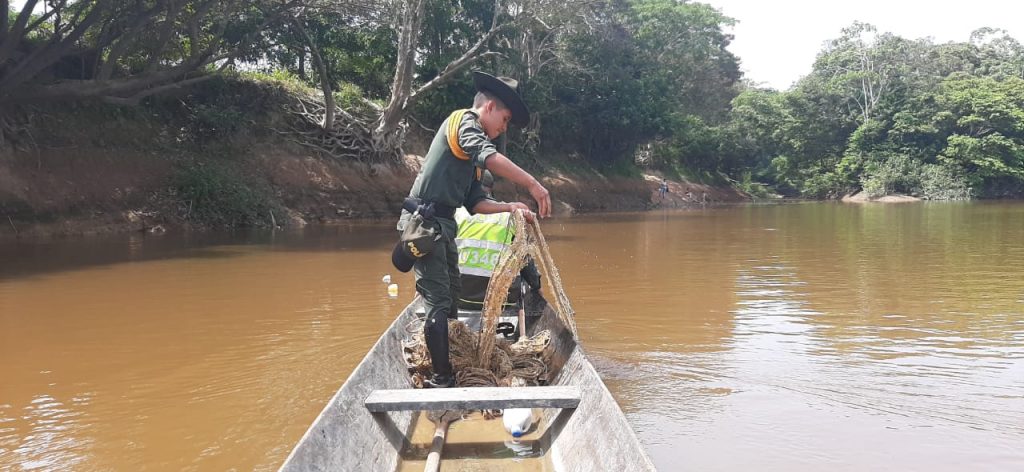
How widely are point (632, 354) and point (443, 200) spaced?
2.44 meters

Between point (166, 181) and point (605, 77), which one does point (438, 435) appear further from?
point (605, 77)

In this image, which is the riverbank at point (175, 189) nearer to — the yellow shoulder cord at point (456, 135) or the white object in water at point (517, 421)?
the yellow shoulder cord at point (456, 135)

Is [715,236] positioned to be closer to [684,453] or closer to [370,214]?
[370,214]

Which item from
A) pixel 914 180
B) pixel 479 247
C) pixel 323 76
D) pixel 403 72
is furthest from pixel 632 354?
pixel 914 180

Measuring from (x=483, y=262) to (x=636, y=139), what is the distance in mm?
30352

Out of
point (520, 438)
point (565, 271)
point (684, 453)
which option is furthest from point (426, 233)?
point (565, 271)

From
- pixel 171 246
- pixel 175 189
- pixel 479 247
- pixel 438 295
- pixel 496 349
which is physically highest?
pixel 175 189

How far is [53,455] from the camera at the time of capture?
362 cm

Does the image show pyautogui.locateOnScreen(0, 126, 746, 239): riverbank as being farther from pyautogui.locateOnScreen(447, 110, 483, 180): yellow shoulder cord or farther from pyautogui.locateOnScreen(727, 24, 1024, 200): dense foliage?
pyautogui.locateOnScreen(727, 24, 1024, 200): dense foliage

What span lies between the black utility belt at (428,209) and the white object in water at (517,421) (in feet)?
3.76

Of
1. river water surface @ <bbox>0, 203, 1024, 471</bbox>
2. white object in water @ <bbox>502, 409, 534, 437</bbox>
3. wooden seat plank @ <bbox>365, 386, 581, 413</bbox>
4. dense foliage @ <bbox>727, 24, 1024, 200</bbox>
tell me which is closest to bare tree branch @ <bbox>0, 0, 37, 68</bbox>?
river water surface @ <bbox>0, 203, 1024, 471</bbox>

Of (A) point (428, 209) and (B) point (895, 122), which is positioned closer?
(A) point (428, 209)

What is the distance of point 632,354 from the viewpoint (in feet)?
18.8

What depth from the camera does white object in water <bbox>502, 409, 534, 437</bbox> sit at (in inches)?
143
